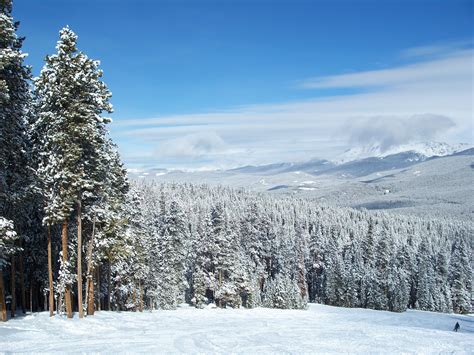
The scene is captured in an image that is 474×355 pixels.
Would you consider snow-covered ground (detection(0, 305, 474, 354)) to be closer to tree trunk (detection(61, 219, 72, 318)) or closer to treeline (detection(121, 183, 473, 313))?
tree trunk (detection(61, 219, 72, 318))

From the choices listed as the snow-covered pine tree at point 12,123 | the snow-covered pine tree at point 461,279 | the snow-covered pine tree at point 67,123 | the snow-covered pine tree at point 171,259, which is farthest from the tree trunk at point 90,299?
the snow-covered pine tree at point 461,279

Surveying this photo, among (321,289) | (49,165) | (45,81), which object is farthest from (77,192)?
(321,289)

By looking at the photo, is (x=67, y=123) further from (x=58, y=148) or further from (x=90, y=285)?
(x=90, y=285)

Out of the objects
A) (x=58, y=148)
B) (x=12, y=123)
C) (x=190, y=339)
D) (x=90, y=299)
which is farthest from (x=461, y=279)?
(x=12, y=123)

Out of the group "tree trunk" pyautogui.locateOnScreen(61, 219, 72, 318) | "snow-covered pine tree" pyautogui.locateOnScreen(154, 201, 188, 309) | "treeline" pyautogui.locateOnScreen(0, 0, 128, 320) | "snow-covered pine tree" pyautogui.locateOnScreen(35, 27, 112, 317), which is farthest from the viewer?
"snow-covered pine tree" pyautogui.locateOnScreen(154, 201, 188, 309)

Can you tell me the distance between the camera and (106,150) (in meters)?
30.8

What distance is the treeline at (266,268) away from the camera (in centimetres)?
6016

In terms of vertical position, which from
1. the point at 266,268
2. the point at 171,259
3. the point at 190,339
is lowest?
the point at 266,268

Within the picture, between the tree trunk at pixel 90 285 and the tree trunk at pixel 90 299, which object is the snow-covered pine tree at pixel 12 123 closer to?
the tree trunk at pixel 90 285

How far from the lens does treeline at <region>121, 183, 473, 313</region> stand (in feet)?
197

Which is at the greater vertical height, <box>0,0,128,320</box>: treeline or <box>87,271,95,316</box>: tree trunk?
<box>0,0,128,320</box>: treeline

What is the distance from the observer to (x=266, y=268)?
3723 inches

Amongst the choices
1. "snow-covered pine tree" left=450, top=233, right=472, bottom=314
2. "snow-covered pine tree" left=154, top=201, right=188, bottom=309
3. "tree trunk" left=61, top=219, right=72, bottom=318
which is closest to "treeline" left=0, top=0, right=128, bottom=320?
"tree trunk" left=61, top=219, right=72, bottom=318

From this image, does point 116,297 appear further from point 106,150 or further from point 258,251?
point 258,251
